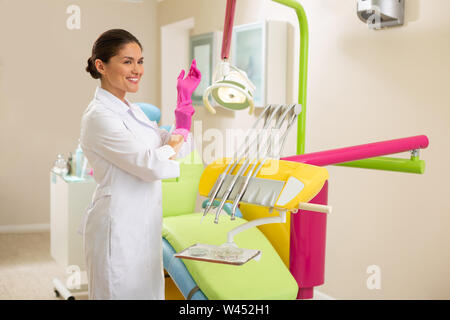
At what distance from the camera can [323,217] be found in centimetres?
196

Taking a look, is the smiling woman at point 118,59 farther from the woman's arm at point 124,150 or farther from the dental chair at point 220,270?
the dental chair at point 220,270

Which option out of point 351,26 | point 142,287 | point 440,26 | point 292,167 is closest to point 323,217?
point 292,167

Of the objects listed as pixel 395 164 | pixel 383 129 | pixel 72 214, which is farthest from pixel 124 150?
pixel 72 214

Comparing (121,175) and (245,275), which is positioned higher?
(121,175)

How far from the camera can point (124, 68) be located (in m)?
1.72

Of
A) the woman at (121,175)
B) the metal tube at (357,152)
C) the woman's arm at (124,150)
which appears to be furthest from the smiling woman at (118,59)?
the metal tube at (357,152)

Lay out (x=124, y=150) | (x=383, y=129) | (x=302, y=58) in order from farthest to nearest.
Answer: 1. (x=383, y=129)
2. (x=302, y=58)
3. (x=124, y=150)

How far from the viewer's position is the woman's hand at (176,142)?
1.78 metres

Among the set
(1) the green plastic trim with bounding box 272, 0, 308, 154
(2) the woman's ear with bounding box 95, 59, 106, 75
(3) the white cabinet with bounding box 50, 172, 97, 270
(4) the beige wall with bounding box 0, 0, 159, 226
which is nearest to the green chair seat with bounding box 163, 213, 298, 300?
(1) the green plastic trim with bounding box 272, 0, 308, 154

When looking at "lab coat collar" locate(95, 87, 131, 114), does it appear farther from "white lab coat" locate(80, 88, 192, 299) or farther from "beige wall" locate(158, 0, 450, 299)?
"beige wall" locate(158, 0, 450, 299)

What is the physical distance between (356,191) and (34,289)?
2154 mm

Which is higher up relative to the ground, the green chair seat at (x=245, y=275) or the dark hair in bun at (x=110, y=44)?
the dark hair in bun at (x=110, y=44)

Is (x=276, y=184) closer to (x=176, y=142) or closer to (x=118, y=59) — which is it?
(x=176, y=142)

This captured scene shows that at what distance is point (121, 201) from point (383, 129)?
1555 millimetres
